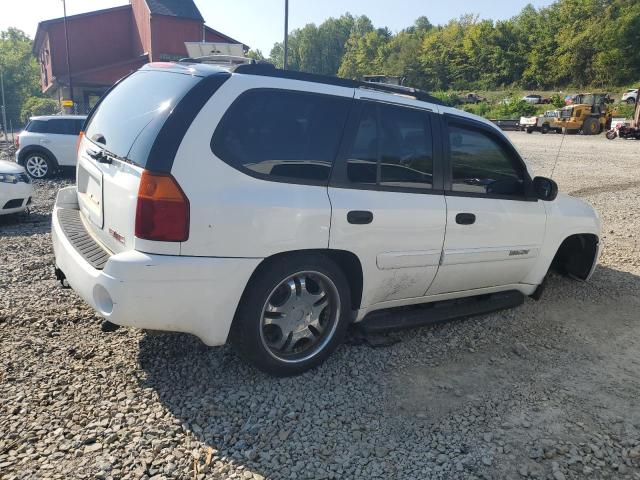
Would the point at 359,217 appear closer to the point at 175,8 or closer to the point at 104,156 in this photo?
the point at 104,156

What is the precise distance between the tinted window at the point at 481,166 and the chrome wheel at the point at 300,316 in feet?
4.17

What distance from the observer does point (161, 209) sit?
8.59 ft

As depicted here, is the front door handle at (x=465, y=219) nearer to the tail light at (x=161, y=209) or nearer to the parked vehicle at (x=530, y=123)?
the tail light at (x=161, y=209)

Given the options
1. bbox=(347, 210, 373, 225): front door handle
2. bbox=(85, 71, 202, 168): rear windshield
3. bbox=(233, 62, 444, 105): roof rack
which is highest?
bbox=(233, 62, 444, 105): roof rack

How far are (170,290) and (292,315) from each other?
32.3 inches

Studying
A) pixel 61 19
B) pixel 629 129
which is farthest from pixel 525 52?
pixel 61 19

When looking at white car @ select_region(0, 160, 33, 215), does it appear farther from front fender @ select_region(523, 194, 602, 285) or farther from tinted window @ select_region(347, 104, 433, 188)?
front fender @ select_region(523, 194, 602, 285)

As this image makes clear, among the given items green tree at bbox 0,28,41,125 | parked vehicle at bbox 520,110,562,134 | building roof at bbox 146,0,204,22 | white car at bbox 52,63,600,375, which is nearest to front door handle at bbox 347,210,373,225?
white car at bbox 52,63,600,375

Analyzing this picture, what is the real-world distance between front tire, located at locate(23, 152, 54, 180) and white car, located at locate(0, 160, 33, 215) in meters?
5.35

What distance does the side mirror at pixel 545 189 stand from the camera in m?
4.07

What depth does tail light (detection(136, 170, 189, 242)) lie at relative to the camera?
8.59 ft

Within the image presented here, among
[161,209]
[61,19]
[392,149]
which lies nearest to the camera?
[161,209]

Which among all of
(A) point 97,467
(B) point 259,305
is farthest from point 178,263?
(A) point 97,467

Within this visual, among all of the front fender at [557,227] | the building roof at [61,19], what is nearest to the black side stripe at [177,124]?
the front fender at [557,227]
